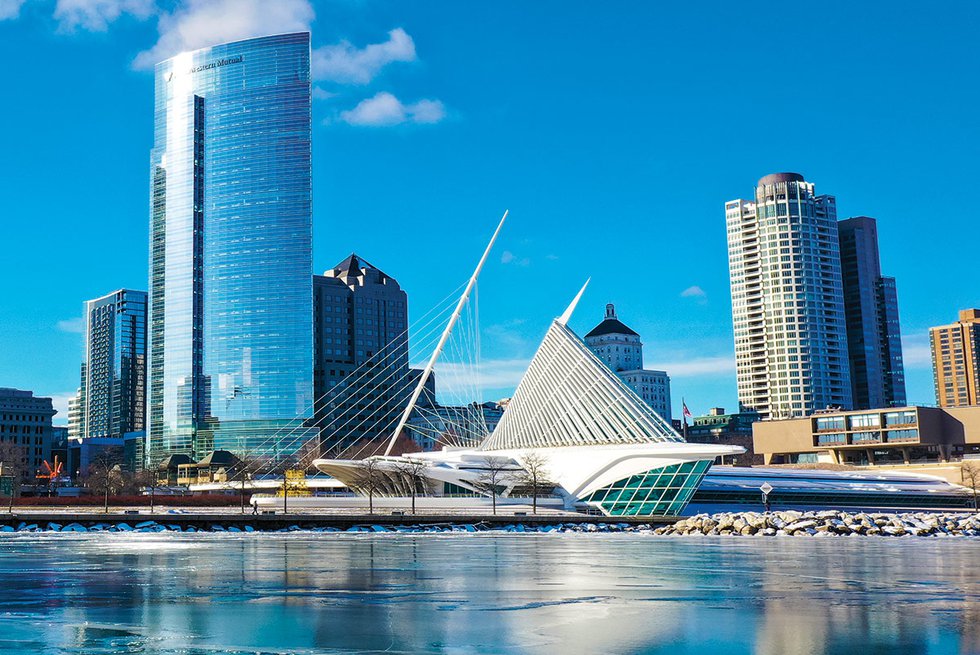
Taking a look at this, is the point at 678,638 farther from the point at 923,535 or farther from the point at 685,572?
the point at 923,535

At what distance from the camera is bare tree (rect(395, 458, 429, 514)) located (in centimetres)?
9259

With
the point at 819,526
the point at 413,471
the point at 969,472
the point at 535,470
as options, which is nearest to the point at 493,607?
the point at 819,526

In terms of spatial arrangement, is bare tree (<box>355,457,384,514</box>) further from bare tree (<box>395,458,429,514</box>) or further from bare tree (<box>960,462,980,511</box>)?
bare tree (<box>960,462,980,511</box>)

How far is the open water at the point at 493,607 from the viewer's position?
1141cm

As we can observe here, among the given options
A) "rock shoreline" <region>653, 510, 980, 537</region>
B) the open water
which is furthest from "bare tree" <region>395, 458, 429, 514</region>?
the open water

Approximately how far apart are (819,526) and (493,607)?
43.2 meters

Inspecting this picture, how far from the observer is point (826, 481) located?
118 metres

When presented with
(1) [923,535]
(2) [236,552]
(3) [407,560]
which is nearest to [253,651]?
(3) [407,560]

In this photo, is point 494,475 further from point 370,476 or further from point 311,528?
→ point 311,528

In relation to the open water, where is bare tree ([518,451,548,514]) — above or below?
above

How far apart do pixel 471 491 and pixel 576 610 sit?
7990 centimetres

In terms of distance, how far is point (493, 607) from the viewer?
14.9 m

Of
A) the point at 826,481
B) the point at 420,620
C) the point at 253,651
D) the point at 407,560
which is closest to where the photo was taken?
the point at 253,651

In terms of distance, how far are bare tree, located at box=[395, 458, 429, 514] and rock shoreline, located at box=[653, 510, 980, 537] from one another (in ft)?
118
